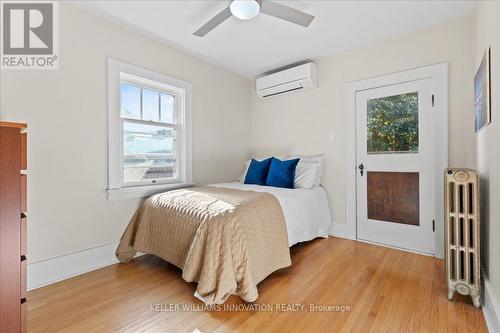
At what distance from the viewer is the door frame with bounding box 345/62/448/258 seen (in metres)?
2.35

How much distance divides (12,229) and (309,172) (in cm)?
261

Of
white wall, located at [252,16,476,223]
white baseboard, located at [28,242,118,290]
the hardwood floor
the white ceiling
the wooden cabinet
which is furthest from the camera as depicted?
white wall, located at [252,16,476,223]

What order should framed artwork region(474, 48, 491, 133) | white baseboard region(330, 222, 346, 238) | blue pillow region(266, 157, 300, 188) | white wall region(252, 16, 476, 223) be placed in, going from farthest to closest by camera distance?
white baseboard region(330, 222, 346, 238) → blue pillow region(266, 157, 300, 188) → white wall region(252, 16, 476, 223) → framed artwork region(474, 48, 491, 133)

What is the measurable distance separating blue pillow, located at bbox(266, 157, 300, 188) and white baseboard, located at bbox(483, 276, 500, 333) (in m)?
1.75

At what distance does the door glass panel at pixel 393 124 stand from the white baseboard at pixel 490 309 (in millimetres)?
1438

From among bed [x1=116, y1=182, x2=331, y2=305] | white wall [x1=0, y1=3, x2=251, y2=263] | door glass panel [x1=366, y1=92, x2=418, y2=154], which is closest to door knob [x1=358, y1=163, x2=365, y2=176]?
door glass panel [x1=366, y1=92, x2=418, y2=154]

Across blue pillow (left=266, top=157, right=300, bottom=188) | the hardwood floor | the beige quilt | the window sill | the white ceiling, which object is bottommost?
the hardwood floor

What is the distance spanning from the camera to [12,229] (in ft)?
3.52

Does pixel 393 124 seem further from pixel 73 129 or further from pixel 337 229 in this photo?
pixel 73 129

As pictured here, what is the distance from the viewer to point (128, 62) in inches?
96.8

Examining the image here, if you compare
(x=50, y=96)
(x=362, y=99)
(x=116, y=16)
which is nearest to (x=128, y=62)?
(x=116, y=16)

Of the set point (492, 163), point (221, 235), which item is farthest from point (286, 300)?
point (492, 163)

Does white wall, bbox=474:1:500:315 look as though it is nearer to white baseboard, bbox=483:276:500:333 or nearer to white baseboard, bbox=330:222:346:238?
white baseboard, bbox=483:276:500:333

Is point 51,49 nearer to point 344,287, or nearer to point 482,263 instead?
point 344,287
